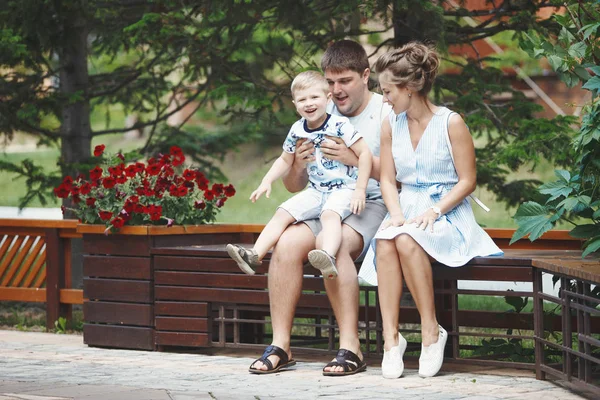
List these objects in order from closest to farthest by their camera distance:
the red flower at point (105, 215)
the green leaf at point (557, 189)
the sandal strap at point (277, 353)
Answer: the green leaf at point (557, 189) < the sandal strap at point (277, 353) < the red flower at point (105, 215)

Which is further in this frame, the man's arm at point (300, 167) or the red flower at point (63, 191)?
the red flower at point (63, 191)

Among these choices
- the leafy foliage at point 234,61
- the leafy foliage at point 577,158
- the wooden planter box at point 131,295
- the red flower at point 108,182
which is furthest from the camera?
the leafy foliage at point 234,61

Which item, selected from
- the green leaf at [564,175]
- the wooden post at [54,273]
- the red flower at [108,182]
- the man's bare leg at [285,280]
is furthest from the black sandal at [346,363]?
the wooden post at [54,273]

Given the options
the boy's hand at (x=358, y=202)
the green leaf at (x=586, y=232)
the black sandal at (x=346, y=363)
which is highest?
the boy's hand at (x=358, y=202)

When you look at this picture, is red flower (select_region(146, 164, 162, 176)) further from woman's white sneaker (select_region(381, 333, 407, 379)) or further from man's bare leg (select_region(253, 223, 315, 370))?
woman's white sneaker (select_region(381, 333, 407, 379))

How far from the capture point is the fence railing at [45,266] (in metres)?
7.44

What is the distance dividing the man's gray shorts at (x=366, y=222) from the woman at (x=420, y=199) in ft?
0.49

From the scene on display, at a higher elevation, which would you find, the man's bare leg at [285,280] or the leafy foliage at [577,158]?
the leafy foliage at [577,158]

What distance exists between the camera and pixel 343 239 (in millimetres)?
5223

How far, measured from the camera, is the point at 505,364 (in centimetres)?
508

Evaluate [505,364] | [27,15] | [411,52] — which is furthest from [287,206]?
[27,15]

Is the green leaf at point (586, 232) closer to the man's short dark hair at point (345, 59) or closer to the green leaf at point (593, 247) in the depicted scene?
the green leaf at point (593, 247)

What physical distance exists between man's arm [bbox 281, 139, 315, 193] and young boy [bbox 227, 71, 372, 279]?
1.1 inches

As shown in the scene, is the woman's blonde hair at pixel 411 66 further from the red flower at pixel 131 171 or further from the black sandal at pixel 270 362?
the red flower at pixel 131 171
